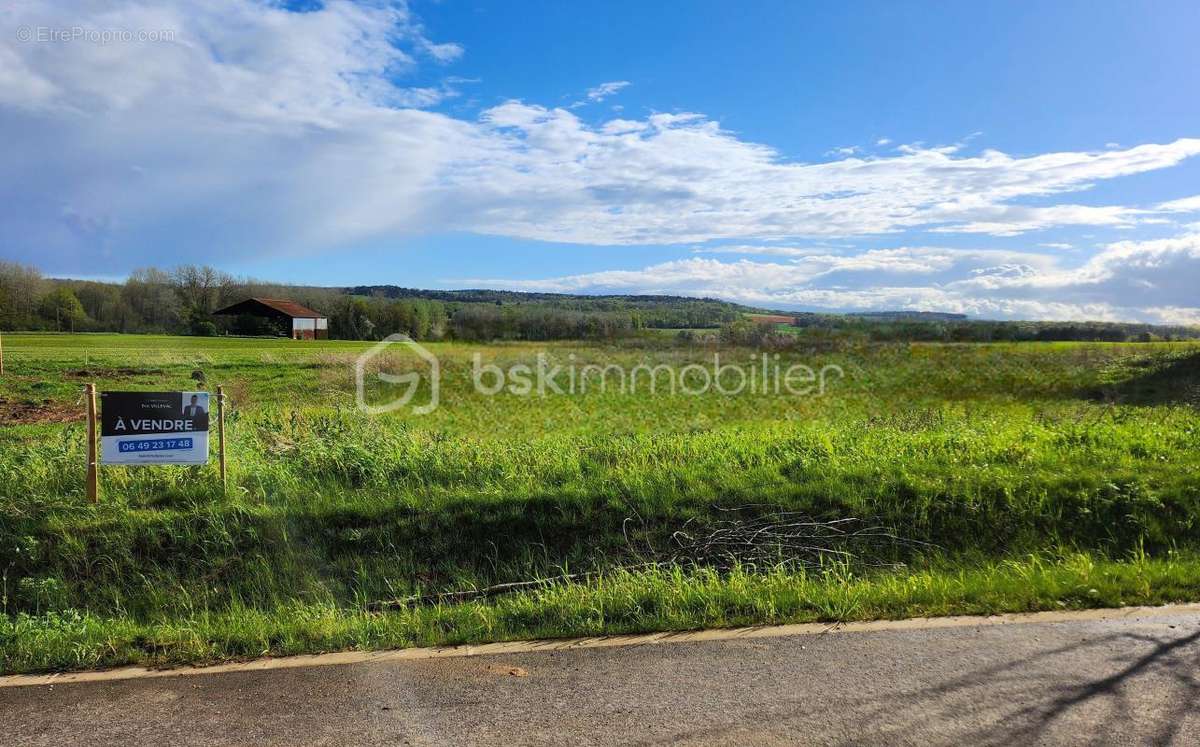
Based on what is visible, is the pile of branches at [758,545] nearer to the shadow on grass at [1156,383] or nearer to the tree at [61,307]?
the shadow on grass at [1156,383]

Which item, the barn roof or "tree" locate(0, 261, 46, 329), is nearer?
"tree" locate(0, 261, 46, 329)

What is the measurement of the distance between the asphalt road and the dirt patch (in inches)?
432

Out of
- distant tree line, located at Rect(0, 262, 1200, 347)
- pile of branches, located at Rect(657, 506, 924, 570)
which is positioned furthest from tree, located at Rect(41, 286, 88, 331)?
pile of branches, located at Rect(657, 506, 924, 570)

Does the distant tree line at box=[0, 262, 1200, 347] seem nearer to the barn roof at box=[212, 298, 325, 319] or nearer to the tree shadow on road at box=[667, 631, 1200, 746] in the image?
the barn roof at box=[212, 298, 325, 319]

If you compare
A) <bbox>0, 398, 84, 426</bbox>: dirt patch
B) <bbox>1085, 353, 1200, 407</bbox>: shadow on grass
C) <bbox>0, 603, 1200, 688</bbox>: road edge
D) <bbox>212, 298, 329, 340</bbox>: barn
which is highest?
<bbox>212, 298, 329, 340</bbox>: barn

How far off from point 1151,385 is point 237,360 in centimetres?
2639

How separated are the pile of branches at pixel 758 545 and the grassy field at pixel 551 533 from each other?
0.03 meters

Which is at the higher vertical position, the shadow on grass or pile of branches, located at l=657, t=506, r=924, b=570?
the shadow on grass

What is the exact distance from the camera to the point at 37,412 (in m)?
12.8

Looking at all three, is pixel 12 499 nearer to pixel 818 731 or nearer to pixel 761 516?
pixel 761 516

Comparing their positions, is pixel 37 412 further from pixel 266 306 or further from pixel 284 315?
pixel 284 315

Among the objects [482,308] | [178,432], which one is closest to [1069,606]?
[178,432]

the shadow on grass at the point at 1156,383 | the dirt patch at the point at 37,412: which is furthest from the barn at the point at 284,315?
the shadow on grass at the point at 1156,383

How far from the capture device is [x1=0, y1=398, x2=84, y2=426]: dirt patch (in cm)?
1219
